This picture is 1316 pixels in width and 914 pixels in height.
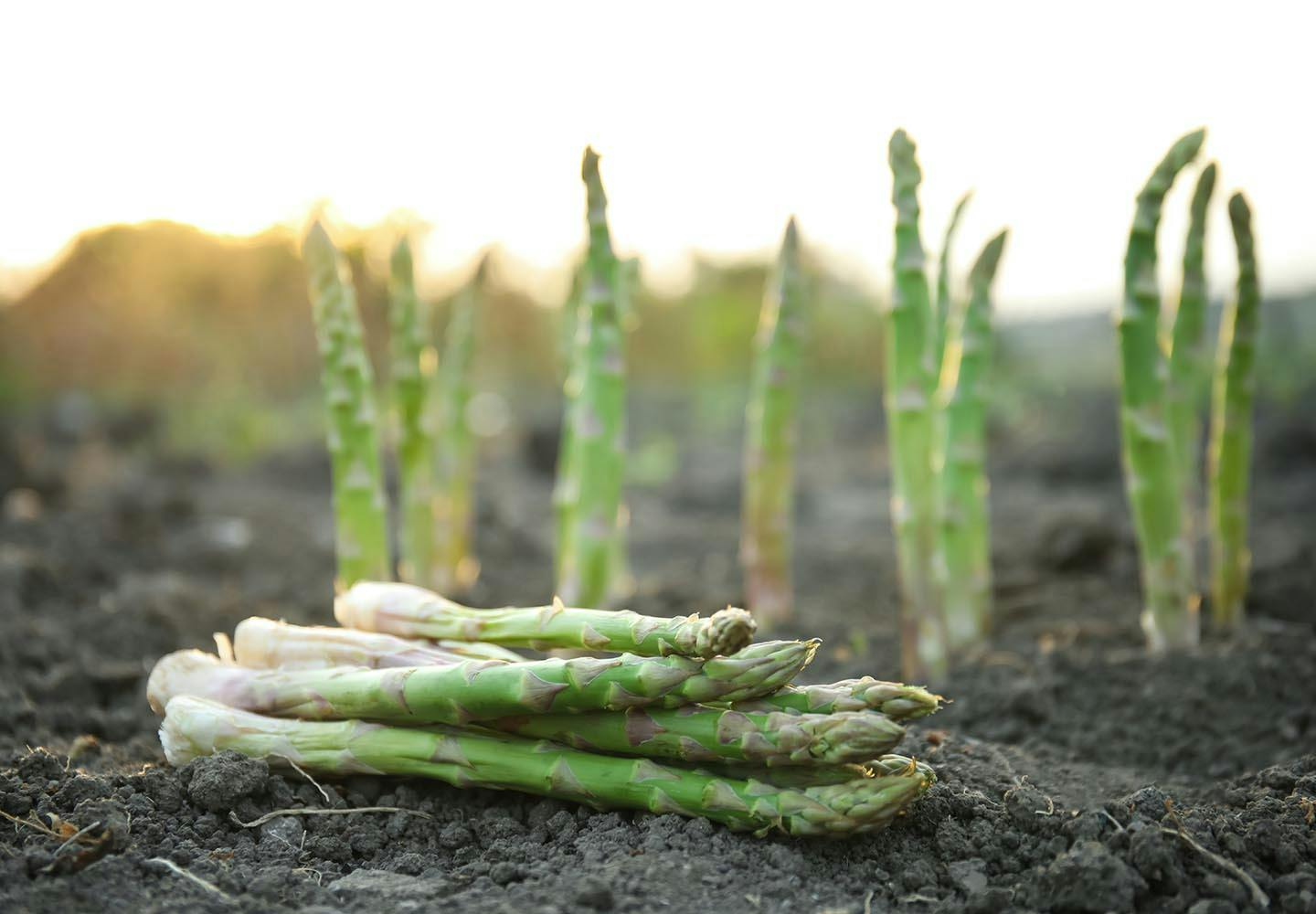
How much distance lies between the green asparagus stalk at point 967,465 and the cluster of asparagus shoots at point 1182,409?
1.91 feet

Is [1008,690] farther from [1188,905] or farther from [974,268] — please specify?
[974,268]

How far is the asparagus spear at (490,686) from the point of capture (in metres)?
2.52

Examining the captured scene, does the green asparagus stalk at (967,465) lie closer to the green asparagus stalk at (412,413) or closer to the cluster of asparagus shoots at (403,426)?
the cluster of asparagus shoots at (403,426)

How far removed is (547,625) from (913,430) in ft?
6.10

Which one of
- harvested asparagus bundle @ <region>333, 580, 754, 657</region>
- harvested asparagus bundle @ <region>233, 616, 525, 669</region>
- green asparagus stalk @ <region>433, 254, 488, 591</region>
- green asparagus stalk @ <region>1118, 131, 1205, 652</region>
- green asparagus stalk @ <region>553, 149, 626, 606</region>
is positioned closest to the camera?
harvested asparagus bundle @ <region>333, 580, 754, 657</region>

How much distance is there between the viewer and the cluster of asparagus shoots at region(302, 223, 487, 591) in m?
4.27

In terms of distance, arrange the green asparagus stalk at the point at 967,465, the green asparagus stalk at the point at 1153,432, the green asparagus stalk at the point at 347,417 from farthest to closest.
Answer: the green asparagus stalk at the point at 967,465 < the green asparagus stalk at the point at 347,417 < the green asparagus stalk at the point at 1153,432

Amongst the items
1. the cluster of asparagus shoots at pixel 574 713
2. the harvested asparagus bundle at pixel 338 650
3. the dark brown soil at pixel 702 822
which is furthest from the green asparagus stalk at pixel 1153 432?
the harvested asparagus bundle at pixel 338 650

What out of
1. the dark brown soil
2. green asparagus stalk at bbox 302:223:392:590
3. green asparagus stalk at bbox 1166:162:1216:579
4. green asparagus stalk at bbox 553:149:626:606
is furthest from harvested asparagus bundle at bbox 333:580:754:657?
green asparagus stalk at bbox 1166:162:1216:579

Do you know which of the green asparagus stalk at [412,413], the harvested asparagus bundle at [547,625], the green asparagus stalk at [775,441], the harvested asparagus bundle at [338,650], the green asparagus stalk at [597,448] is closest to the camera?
the harvested asparagus bundle at [547,625]

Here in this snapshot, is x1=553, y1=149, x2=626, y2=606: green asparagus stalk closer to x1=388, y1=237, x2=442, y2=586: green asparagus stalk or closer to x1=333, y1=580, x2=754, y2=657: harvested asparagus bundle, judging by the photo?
x1=388, y1=237, x2=442, y2=586: green asparagus stalk

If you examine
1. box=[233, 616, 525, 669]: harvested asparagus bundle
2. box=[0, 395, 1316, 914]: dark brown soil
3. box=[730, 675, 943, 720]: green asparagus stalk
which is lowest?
box=[0, 395, 1316, 914]: dark brown soil

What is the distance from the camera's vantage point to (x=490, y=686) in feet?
8.82

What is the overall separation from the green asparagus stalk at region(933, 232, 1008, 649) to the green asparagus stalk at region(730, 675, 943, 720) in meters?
1.97
